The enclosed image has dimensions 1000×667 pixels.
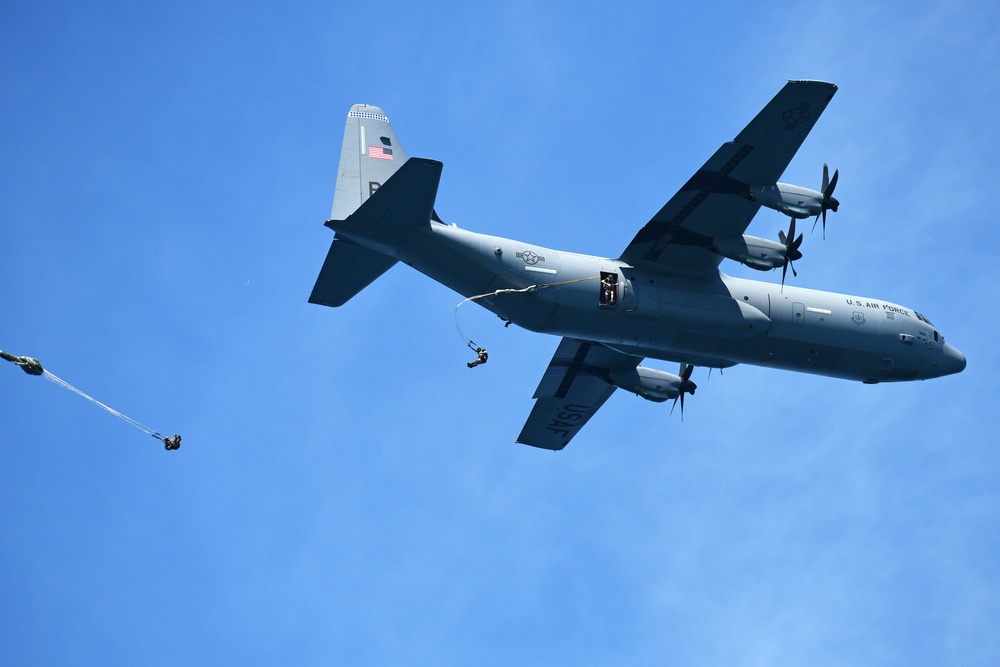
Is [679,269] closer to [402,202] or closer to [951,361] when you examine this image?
[402,202]

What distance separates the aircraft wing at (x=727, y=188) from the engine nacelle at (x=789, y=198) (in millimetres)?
205

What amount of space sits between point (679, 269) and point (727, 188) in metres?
2.94

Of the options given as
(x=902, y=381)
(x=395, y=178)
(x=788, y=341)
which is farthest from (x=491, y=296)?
(x=902, y=381)

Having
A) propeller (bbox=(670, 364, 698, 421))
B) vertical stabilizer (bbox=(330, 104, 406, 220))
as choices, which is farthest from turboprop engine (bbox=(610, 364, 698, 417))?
vertical stabilizer (bbox=(330, 104, 406, 220))

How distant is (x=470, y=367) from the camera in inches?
1202

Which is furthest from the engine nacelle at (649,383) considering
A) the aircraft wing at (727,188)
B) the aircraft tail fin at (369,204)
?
the aircraft tail fin at (369,204)

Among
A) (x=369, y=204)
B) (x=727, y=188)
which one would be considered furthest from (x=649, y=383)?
(x=369, y=204)

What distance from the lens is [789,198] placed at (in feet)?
105

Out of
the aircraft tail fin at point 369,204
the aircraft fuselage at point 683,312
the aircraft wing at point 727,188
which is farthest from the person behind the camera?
the aircraft fuselage at point 683,312

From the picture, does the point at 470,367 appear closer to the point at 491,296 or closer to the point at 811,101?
the point at 491,296

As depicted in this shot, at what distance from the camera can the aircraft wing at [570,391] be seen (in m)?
37.8

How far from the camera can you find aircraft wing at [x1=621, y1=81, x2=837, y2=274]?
30.5m

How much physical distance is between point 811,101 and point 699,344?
25.3ft

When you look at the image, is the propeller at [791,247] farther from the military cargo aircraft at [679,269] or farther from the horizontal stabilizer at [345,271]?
the horizontal stabilizer at [345,271]
